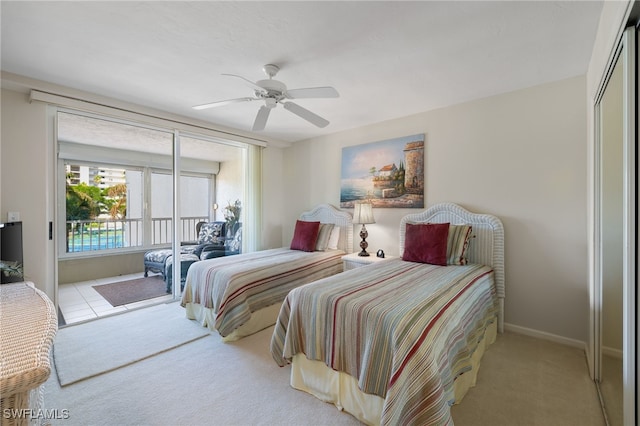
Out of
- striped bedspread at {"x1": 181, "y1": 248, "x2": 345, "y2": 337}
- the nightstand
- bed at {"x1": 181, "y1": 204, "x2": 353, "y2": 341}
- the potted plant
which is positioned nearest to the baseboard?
the nightstand

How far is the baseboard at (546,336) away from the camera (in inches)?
100

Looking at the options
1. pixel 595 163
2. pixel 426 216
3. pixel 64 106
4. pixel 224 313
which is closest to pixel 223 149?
pixel 64 106

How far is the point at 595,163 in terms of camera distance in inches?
82.2

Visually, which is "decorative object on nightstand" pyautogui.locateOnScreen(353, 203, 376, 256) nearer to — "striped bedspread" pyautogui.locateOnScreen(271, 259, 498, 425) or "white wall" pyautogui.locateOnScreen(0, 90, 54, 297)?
"striped bedspread" pyautogui.locateOnScreen(271, 259, 498, 425)

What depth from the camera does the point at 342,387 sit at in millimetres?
1770

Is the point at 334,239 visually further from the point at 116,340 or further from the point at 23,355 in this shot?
the point at 23,355

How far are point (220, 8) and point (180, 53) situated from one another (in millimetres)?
682

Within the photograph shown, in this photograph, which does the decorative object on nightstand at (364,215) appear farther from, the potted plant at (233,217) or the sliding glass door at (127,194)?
the potted plant at (233,217)

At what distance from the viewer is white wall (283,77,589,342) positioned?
8.46 ft

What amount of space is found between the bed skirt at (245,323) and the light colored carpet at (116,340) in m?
0.09

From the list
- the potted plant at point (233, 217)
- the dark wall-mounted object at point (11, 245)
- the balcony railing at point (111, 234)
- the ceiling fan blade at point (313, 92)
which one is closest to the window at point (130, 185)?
the balcony railing at point (111, 234)

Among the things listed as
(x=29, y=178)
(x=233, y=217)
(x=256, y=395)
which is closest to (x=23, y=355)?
(x=256, y=395)

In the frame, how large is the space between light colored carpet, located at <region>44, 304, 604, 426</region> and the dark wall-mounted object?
3.26ft

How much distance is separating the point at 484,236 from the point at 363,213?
4.64 feet
